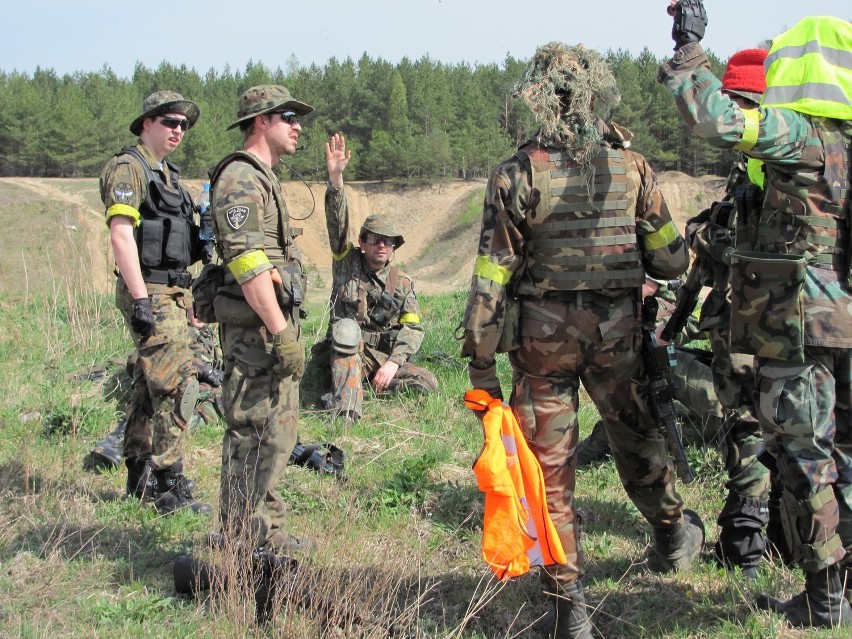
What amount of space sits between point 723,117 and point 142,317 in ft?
10.9

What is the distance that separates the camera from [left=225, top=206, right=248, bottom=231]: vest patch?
11.8 feet

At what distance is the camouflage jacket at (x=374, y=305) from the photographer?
277 inches

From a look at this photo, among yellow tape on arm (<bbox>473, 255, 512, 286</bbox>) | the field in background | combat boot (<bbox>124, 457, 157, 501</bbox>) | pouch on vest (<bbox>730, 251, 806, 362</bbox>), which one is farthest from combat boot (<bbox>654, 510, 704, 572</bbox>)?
combat boot (<bbox>124, 457, 157, 501</bbox>)

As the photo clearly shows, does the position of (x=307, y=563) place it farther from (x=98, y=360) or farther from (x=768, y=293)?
(x=98, y=360)

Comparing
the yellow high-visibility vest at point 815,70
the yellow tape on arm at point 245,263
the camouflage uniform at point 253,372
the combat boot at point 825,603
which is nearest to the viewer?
the yellow high-visibility vest at point 815,70

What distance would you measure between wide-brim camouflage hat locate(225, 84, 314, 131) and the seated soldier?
8.66ft

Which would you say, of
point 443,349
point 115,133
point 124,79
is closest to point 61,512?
point 443,349

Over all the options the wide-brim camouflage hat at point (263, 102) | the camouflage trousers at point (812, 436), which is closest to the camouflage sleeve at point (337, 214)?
the wide-brim camouflage hat at point (263, 102)

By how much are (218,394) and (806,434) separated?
15.8ft

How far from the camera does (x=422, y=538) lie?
4.20 meters

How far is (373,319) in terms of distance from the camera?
710 cm

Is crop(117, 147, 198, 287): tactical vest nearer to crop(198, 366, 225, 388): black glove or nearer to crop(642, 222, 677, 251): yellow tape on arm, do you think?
crop(198, 366, 225, 388): black glove

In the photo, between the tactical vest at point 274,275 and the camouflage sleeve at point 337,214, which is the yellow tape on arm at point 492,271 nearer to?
the tactical vest at point 274,275

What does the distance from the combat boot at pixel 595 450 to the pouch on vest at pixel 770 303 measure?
2.12 m
